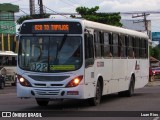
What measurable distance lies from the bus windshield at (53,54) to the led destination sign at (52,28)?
205 millimetres

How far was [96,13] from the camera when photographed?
61.0 m

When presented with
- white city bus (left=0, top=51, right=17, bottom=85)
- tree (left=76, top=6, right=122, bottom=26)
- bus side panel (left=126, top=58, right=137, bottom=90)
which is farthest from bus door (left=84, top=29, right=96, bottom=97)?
tree (left=76, top=6, right=122, bottom=26)

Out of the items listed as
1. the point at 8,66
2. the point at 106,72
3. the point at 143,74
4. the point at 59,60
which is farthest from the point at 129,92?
the point at 8,66

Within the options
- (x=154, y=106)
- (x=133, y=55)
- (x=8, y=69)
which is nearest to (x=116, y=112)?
(x=154, y=106)

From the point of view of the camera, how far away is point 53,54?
16.5m

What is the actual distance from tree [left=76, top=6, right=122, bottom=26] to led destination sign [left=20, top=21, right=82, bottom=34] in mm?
41425

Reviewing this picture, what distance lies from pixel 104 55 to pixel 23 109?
4.01 m

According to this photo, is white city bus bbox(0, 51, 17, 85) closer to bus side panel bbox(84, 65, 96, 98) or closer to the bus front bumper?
bus side panel bbox(84, 65, 96, 98)

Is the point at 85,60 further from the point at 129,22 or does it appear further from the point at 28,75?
the point at 129,22

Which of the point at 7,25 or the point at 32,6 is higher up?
the point at 32,6

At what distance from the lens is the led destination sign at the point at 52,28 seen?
1673 cm

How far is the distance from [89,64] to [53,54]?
1.36m

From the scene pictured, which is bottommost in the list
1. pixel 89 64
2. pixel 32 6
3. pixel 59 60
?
pixel 89 64

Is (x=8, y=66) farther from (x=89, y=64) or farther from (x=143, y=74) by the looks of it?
(x=89, y=64)
